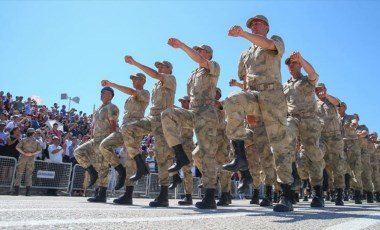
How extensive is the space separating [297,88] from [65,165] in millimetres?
8721

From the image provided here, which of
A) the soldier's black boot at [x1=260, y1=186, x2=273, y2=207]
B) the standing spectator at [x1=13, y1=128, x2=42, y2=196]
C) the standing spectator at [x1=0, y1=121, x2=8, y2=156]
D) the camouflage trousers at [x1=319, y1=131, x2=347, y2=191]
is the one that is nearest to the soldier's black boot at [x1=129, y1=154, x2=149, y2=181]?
the soldier's black boot at [x1=260, y1=186, x2=273, y2=207]

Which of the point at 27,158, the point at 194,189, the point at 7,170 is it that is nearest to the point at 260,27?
the point at 27,158

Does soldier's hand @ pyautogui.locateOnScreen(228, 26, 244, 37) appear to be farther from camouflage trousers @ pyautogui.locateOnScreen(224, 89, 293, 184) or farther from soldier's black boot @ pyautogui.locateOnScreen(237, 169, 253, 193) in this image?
soldier's black boot @ pyautogui.locateOnScreen(237, 169, 253, 193)

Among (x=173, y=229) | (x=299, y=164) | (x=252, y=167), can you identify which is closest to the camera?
(x=173, y=229)

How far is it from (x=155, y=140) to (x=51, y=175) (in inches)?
276

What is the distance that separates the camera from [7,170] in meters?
11.3

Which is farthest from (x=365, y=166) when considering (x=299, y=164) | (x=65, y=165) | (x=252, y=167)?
(x=65, y=165)

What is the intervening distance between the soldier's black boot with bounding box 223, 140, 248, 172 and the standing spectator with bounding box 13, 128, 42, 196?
849 cm

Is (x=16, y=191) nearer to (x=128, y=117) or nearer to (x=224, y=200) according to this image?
(x=128, y=117)

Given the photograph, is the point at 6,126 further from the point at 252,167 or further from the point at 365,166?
the point at 365,166

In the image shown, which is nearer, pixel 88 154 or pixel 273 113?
pixel 273 113

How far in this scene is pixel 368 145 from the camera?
13.3m

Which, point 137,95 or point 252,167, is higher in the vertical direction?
point 137,95

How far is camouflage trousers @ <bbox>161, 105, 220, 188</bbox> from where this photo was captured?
5.83m
